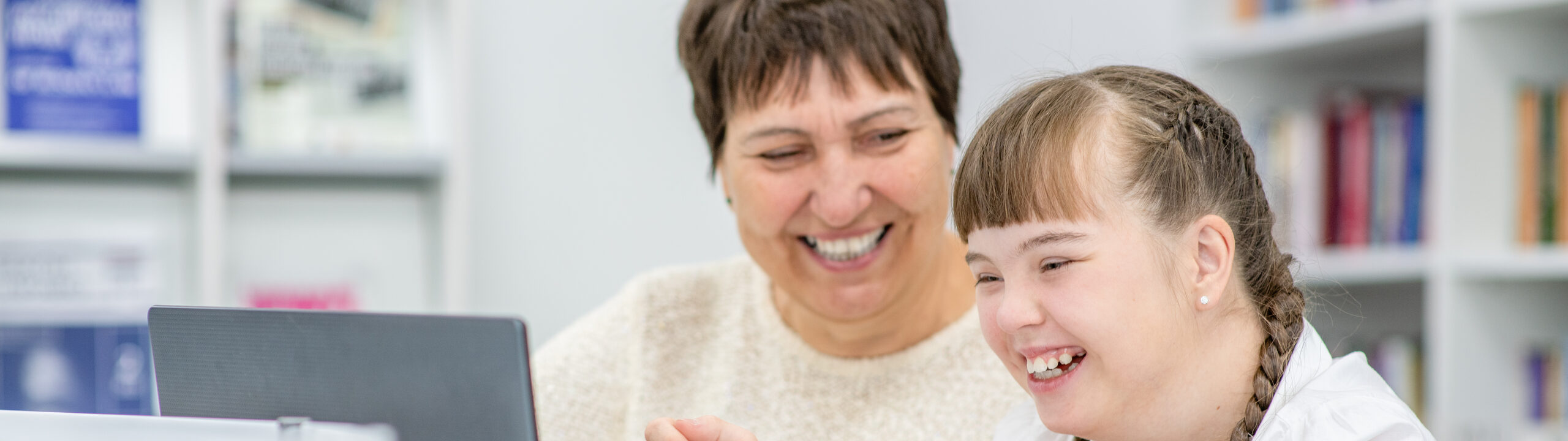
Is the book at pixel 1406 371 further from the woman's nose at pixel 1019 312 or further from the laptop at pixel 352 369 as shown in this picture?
the laptop at pixel 352 369

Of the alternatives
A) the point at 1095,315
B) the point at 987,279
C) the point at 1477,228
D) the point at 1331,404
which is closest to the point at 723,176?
the point at 987,279

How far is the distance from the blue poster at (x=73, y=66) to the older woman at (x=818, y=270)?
4.19 feet

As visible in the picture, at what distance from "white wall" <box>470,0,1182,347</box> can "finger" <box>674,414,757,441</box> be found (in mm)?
1695

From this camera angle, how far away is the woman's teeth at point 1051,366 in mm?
968

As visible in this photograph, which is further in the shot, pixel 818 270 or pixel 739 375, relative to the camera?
pixel 739 375

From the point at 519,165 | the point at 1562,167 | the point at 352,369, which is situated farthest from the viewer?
the point at 519,165

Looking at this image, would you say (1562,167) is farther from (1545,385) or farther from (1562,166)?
(1545,385)

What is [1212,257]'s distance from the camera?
38.0 inches

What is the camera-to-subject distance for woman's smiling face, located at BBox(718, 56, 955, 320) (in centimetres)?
120

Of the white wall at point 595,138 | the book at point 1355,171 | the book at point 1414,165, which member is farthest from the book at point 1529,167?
the white wall at point 595,138

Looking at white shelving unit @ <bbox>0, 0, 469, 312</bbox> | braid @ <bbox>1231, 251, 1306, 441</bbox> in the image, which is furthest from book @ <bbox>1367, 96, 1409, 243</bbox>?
white shelving unit @ <bbox>0, 0, 469, 312</bbox>

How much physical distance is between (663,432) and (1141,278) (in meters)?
0.36

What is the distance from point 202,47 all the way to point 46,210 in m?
0.42

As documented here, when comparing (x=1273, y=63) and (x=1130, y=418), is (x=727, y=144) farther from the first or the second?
(x=1273, y=63)
